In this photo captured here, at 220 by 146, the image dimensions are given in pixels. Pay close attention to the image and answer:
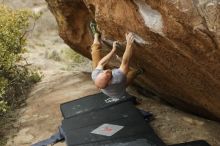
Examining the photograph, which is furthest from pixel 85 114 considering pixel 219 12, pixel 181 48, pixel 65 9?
pixel 219 12

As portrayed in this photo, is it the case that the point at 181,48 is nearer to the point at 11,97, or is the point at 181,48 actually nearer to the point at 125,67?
the point at 125,67

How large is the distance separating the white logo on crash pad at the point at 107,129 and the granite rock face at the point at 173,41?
4.50ft

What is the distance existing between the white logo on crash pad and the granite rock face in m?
1.37

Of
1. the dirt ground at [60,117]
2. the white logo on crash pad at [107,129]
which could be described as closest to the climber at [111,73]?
the white logo on crash pad at [107,129]

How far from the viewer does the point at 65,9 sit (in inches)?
407

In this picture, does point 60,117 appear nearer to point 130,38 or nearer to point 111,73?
point 111,73

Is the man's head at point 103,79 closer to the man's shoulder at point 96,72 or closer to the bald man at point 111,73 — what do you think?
the bald man at point 111,73

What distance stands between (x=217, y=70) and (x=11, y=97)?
22.2 ft

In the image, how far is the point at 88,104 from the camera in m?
9.62

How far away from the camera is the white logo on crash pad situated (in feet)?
26.3

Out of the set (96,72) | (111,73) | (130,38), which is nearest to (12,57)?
(96,72)

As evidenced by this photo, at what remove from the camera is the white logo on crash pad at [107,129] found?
8016 millimetres

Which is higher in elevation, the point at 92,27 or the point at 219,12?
the point at 219,12

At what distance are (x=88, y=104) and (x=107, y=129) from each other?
5.05 ft
